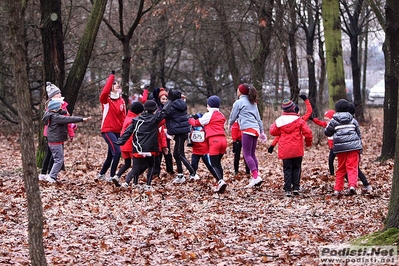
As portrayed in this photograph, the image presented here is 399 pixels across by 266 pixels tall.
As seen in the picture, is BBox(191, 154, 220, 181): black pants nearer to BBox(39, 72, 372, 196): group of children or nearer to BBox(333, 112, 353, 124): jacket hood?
BBox(39, 72, 372, 196): group of children

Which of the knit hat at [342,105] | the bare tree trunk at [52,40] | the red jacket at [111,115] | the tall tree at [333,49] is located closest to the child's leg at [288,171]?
the knit hat at [342,105]

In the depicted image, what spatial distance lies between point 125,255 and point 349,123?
16.4 feet

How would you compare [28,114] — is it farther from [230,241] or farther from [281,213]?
[281,213]

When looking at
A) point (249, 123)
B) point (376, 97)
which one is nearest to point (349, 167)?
point (249, 123)

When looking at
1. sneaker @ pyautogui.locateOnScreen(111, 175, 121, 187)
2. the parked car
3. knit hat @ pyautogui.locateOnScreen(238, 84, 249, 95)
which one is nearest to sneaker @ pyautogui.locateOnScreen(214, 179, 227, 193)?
knit hat @ pyautogui.locateOnScreen(238, 84, 249, 95)

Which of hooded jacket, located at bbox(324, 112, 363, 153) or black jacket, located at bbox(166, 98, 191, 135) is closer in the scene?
hooded jacket, located at bbox(324, 112, 363, 153)

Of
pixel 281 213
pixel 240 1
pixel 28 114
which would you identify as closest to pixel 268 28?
pixel 240 1

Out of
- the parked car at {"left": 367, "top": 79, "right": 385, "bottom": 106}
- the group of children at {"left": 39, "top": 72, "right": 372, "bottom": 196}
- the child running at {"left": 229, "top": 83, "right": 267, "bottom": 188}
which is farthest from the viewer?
the parked car at {"left": 367, "top": 79, "right": 385, "bottom": 106}

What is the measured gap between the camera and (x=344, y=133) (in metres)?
11.1

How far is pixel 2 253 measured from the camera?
7.78 metres

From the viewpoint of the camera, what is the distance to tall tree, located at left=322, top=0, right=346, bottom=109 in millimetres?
16656

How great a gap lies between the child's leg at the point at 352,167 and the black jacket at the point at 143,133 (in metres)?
3.35

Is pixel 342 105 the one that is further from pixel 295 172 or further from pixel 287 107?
pixel 295 172

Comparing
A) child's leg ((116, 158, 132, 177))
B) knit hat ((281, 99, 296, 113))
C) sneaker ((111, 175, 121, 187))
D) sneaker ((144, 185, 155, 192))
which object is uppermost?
knit hat ((281, 99, 296, 113))
